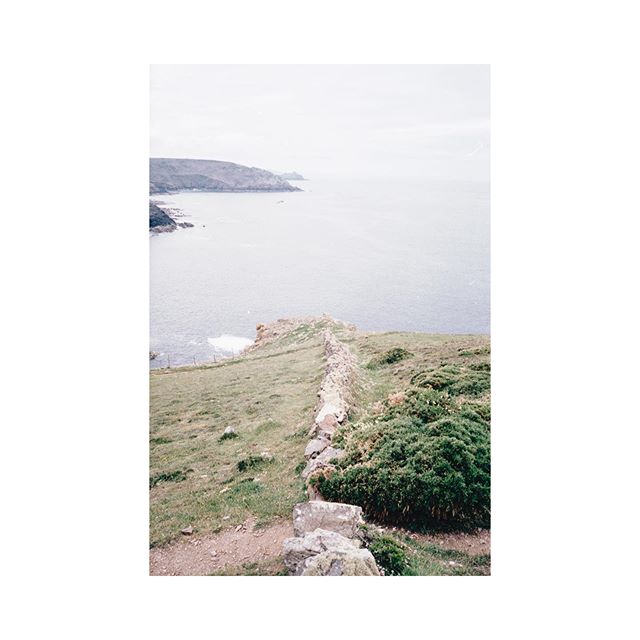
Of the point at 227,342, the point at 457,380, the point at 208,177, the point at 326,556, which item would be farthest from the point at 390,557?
the point at 208,177

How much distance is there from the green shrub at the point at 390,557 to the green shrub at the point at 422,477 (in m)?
0.54

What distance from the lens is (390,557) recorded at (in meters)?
6.84

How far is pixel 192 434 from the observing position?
353 inches

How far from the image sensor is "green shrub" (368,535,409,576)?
6832 millimetres

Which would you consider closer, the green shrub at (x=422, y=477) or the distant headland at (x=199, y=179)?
the green shrub at (x=422, y=477)

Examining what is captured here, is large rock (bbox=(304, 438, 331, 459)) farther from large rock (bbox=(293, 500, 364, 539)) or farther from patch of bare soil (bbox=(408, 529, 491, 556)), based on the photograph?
patch of bare soil (bbox=(408, 529, 491, 556))

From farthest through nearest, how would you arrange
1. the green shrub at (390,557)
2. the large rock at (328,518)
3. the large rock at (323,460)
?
1. the large rock at (323,460)
2. the large rock at (328,518)
3. the green shrub at (390,557)

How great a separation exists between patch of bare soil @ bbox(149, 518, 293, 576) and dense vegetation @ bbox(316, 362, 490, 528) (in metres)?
1.08

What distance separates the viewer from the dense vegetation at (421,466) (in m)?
7.38

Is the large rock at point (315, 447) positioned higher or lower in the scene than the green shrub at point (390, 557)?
higher

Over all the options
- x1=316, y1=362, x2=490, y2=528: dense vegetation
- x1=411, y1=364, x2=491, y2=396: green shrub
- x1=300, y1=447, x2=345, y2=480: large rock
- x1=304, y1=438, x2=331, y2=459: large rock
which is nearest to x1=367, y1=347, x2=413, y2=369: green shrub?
x1=411, y1=364, x2=491, y2=396: green shrub

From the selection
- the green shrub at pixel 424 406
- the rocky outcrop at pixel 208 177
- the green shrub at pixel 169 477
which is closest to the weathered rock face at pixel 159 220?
the rocky outcrop at pixel 208 177

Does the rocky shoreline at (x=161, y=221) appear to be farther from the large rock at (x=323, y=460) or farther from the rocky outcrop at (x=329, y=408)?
the large rock at (x=323, y=460)
